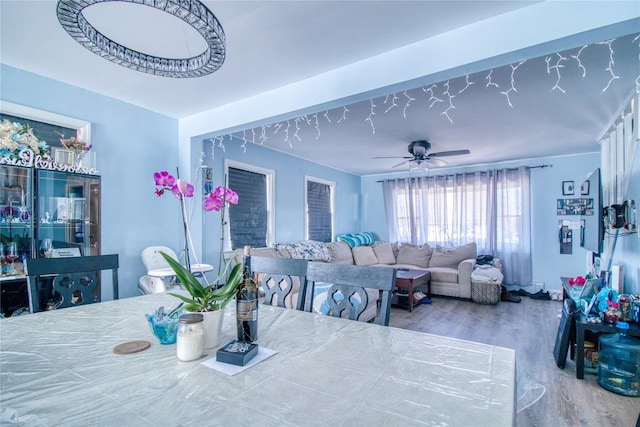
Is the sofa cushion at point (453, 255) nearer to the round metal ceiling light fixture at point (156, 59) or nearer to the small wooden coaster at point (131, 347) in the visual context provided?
the round metal ceiling light fixture at point (156, 59)

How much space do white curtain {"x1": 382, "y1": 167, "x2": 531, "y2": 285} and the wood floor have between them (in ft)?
3.07

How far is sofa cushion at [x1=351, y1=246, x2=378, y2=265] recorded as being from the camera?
18.7ft

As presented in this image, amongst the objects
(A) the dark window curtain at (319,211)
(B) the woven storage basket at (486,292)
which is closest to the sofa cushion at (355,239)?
(A) the dark window curtain at (319,211)

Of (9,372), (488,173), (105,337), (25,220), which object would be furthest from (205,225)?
(488,173)

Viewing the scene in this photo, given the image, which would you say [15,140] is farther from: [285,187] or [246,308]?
[285,187]

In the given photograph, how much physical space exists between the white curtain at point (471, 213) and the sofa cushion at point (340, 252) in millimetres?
1455

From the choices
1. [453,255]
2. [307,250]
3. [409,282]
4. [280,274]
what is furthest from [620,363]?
[307,250]

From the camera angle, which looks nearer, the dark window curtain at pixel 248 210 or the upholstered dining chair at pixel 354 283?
the upholstered dining chair at pixel 354 283

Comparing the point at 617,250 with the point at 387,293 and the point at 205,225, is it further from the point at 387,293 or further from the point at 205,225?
the point at 205,225

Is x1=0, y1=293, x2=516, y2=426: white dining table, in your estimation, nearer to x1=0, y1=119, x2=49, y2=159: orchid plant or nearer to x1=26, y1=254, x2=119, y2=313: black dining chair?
x1=26, y1=254, x2=119, y2=313: black dining chair

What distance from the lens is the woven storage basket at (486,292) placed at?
455cm

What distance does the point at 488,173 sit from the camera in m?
5.62

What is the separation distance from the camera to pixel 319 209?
18.9 ft

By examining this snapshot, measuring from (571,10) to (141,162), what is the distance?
3.40 meters
